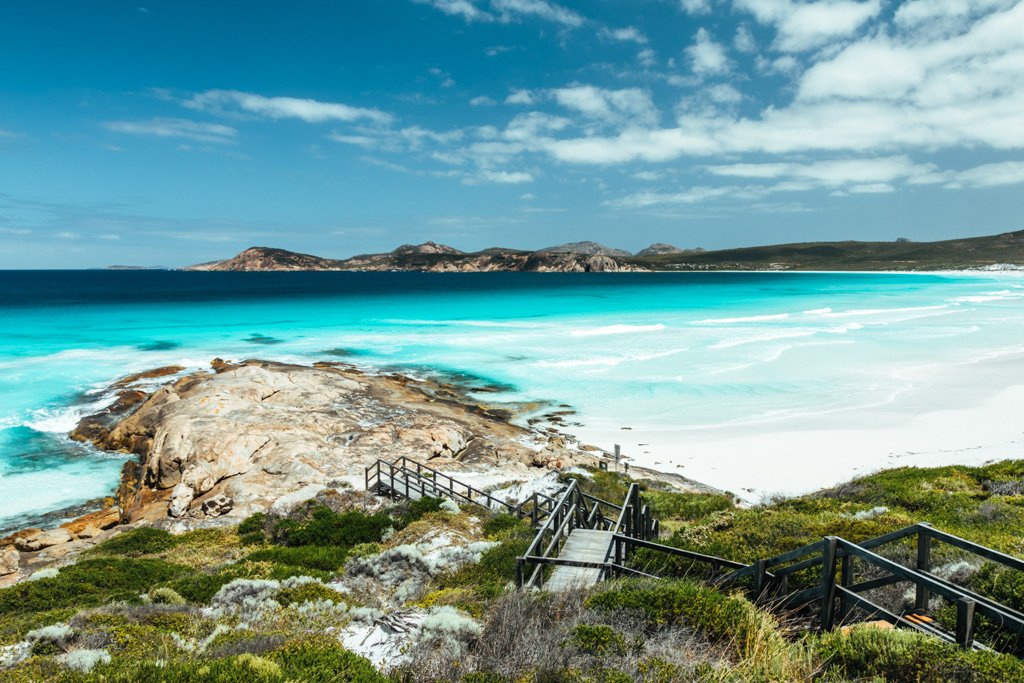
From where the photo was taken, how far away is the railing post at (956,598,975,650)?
484cm

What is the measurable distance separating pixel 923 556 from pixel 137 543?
1717cm

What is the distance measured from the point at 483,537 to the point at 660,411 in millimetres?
18152

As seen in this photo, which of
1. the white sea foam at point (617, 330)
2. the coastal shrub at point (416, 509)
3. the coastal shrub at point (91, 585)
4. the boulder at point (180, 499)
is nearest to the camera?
the coastal shrub at point (91, 585)

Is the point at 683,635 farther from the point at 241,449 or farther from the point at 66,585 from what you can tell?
the point at 241,449

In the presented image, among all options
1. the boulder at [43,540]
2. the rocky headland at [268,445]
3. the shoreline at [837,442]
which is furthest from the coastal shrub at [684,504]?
the boulder at [43,540]

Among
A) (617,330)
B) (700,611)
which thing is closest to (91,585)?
(700,611)

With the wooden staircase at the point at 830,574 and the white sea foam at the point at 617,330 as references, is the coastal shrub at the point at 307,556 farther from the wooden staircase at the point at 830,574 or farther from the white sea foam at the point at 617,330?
the white sea foam at the point at 617,330

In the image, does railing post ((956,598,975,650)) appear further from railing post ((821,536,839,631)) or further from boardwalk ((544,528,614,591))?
boardwalk ((544,528,614,591))

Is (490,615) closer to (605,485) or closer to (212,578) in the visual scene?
(212,578)

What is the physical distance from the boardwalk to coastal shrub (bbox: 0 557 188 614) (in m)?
7.33

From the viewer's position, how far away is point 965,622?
191 inches

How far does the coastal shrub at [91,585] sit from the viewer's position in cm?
1012

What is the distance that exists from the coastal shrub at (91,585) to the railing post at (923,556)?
11502mm

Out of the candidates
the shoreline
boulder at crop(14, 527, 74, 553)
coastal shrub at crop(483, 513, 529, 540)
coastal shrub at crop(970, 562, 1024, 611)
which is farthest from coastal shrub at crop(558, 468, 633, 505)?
boulder at crop(14, 527, 74, 553)
